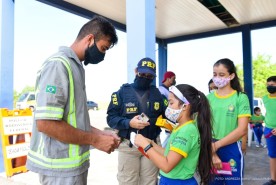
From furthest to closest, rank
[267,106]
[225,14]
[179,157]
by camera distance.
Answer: [225,14] → [267,106] → [179,157]

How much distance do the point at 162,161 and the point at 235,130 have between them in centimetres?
91

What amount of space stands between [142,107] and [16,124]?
3.44 metres

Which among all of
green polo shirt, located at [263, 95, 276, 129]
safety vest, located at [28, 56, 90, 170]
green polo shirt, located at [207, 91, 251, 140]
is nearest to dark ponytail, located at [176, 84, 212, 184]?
green polo shirt, located at [207, 91, 251, 140]

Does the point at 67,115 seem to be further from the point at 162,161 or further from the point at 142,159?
the point at 142,159

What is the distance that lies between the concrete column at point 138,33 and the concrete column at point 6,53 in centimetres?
338

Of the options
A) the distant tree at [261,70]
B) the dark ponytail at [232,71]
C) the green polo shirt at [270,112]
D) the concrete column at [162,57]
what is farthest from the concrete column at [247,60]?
the distant tree at [261,70]

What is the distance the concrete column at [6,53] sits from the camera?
5.51 meters

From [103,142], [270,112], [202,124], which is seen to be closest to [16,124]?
[103,142]

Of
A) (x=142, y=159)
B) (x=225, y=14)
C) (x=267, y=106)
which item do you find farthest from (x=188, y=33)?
(x=142, y=159)

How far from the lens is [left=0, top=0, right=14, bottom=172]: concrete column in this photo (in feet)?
18.1

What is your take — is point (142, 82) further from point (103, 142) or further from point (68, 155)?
point (68, 155)

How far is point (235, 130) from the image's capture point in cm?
244

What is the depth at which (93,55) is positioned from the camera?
1.88 m

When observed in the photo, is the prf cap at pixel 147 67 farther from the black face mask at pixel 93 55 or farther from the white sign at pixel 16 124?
the white sign at pixel 16 124
